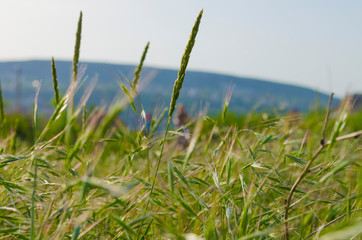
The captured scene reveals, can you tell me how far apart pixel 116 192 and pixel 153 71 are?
62 cm

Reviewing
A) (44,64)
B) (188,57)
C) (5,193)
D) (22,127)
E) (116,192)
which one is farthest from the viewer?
(44,64)

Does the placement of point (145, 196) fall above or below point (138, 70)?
below

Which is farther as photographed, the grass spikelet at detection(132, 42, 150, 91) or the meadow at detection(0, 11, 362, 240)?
the grass spikelet at detection(132, 42, 150, 91)

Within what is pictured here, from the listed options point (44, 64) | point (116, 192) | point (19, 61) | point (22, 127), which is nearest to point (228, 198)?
point (116, 192)

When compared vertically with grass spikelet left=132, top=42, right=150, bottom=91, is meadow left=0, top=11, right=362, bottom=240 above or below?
below

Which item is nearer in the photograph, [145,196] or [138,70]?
[145,196]

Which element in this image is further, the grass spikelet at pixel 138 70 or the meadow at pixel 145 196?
the grass spikelet at pixel 138 70

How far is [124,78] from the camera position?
1.27m

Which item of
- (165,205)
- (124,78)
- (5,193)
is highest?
(124,78)

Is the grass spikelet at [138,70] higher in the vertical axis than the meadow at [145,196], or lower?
higher

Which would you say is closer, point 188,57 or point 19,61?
point 188,57

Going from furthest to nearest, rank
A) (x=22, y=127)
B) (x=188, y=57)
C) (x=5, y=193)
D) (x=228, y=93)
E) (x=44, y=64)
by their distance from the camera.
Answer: (x=44, y=64) → (x=22, y=127) → (x=228, y=93) → (x=5, y=193) → (x=188, y=57)

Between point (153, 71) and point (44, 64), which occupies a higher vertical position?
point (153, 71)

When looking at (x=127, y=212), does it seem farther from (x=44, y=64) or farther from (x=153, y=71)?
(x=44, y=64)
